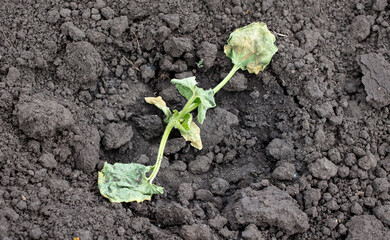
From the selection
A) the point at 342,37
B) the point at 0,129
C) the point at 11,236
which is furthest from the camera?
the point at 342,37

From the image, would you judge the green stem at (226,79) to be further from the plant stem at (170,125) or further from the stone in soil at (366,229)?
Answer: the stone in soil at (366,229)

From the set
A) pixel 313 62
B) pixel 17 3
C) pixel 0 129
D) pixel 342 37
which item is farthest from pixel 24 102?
pixel 342 37

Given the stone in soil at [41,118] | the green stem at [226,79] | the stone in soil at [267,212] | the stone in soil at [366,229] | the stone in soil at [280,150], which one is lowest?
the stone in soil at [366,229]

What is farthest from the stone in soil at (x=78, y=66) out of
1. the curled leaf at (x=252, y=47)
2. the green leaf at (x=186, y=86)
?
the curled leaf at (x=252, y=47)

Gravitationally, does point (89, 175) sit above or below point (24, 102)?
below

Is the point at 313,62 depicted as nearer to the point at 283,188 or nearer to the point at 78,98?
the point at 283,188

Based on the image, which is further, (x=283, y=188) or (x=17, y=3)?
(x=17, y=3)
